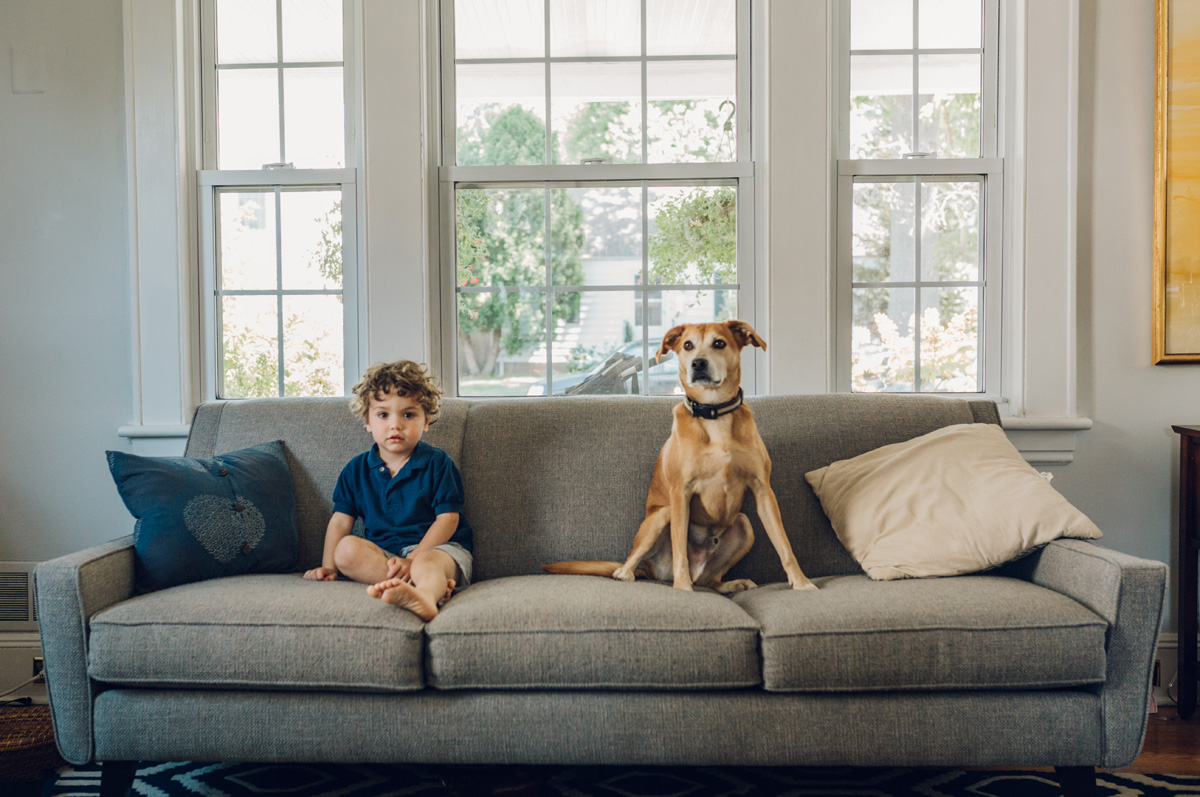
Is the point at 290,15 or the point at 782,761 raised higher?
the point at 290,15

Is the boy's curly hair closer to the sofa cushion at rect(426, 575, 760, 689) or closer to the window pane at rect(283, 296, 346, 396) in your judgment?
the sofa cushion at rect(426, 575, 760, 689)

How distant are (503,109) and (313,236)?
806mm

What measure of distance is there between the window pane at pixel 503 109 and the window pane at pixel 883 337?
1266 mm

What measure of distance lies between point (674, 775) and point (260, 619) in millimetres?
1061

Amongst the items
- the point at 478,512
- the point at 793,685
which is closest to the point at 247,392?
the point at 478,512

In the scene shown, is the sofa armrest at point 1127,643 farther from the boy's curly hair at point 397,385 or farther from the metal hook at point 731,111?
the metal hook at point 731,111

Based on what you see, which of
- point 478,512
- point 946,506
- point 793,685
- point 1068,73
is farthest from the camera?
point 1068,73

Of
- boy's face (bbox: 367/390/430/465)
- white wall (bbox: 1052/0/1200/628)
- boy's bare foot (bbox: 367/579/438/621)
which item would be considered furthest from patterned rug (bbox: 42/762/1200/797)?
white wall (bbox: 1052/0/1200/628)

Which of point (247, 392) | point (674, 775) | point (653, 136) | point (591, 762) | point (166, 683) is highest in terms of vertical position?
point (653, 136)

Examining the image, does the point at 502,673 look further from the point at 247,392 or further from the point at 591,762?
the point at 247,392

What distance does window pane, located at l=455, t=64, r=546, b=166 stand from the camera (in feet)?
8.43

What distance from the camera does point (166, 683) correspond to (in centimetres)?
153

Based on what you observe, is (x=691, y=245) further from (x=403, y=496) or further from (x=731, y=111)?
(x=403, y=496)

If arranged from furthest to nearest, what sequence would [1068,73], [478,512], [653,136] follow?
[653,136], [1068,73], [478,512]
